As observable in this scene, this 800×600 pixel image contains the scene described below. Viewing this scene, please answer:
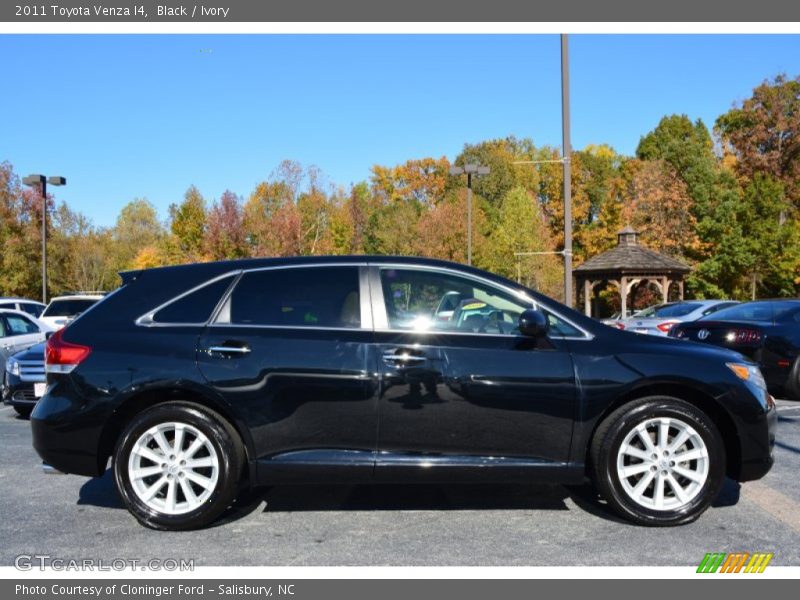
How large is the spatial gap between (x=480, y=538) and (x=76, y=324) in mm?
2921

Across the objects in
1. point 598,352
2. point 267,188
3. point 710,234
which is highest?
point 267,188

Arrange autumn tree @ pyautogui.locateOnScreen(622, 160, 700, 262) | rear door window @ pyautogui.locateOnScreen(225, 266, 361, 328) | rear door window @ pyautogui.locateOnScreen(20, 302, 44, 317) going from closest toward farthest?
rear door window @ pyautogui.locateOnScreen(225, 266, 361, 328) → rear door window @ pyautogui.locateOnScreen(20, 302, 44, 317) → autumn tree @ pyautogui.locateOnScreen(622, 160, 700, 262)

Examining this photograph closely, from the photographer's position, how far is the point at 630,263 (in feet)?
94.5

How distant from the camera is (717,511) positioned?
5.03 meters

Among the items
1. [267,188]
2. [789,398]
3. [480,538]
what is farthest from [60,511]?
[267,188]

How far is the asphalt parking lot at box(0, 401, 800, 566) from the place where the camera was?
418 centimetres

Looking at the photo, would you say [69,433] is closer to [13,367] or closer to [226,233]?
[13,367]

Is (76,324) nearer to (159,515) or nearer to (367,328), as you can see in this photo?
(159,515)

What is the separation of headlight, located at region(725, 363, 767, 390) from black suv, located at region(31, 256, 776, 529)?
20 millimetres

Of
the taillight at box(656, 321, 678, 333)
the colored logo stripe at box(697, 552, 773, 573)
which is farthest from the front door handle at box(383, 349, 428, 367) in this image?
the taillight at box(656, 321, 678, 333)

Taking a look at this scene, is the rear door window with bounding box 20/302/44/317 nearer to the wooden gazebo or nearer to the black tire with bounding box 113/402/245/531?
the black tire with bounding box 113/402/245/531

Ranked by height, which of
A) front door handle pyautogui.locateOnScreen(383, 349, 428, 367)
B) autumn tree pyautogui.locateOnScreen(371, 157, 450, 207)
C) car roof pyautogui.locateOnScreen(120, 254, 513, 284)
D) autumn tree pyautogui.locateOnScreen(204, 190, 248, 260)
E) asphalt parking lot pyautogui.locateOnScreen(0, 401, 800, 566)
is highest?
autumn tree pyautogui.locateOnScreen(371, 157, 450, 207)

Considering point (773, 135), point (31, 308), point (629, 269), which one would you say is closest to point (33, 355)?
point (31, 308)
